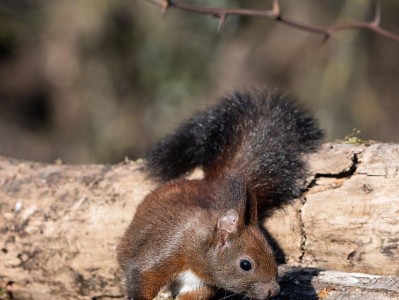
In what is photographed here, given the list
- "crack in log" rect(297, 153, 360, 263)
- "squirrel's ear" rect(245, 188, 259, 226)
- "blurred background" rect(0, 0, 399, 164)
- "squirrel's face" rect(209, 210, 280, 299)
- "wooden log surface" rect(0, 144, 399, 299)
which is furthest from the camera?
"blurred background" rect(0, 0, 399, 164)

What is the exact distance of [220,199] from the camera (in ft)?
12.1

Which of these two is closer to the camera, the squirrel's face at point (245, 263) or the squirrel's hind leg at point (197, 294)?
the squirrel's face at point (245, 263)

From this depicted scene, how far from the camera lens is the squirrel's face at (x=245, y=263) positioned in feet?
11.7

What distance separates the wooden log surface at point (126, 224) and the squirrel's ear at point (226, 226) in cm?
40

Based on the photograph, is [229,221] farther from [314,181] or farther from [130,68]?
[130,68]

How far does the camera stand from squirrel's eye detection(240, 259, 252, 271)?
11.8 ft

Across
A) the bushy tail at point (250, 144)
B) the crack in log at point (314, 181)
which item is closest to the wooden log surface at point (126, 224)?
the crack in log at point (314, 181)

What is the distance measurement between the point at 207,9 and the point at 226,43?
6286 mm

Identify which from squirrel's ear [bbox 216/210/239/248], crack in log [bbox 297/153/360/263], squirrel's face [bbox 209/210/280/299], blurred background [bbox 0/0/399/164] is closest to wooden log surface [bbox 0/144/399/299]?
crack in log [bbox 297/153/360/263]

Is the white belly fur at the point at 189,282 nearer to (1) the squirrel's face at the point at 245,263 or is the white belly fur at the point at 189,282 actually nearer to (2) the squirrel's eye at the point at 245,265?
(1) the squirrel's face at the point at 245,263

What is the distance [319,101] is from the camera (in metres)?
8.65

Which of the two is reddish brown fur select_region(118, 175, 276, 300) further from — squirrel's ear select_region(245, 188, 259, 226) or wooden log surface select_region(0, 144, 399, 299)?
wooden log surface select_region(0, 144, 399, 299)

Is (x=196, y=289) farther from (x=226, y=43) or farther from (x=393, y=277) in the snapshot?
(x=226, y=43)

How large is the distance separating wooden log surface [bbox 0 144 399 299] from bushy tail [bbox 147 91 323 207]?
0.11 metres
